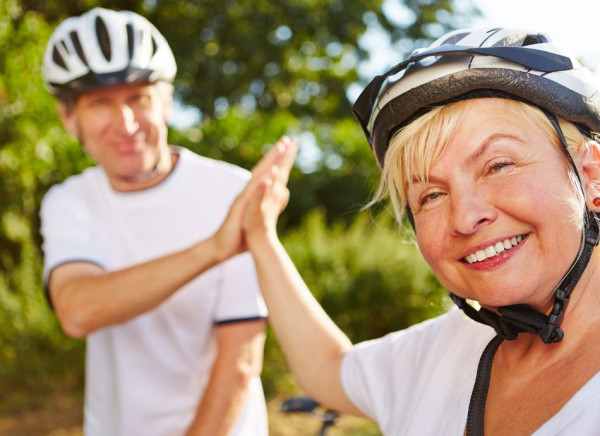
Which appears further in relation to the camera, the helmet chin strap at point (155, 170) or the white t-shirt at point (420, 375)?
the helmet chin strap at point (155, 170)

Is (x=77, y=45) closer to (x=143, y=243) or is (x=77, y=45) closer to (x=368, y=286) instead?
(x=143, y=243)

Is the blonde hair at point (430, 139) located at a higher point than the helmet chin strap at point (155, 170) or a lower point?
higher

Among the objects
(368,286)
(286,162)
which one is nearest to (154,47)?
(286,162)

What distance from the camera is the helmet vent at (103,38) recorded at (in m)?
2.92

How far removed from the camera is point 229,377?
2.53 metres

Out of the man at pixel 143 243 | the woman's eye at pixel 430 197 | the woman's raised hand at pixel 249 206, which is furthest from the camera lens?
the man at pixel 143 243

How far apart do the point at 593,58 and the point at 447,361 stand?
1312cm

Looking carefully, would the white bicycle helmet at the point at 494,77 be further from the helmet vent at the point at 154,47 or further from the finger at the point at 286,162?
the helmet vent at the point at 154,47

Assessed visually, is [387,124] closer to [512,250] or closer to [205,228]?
[512,250]

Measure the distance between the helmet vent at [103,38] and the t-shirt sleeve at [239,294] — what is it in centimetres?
102

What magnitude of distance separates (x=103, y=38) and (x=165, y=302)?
117 centimetres

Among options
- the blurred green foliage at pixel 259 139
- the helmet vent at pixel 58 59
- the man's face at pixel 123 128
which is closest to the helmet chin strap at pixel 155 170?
the man's face at pixel 123 128

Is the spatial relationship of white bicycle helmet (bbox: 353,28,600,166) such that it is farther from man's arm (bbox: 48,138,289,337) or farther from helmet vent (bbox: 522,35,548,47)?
man's arm (bbox: 48,138,289,337)

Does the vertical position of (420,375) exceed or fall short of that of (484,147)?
it falls short
